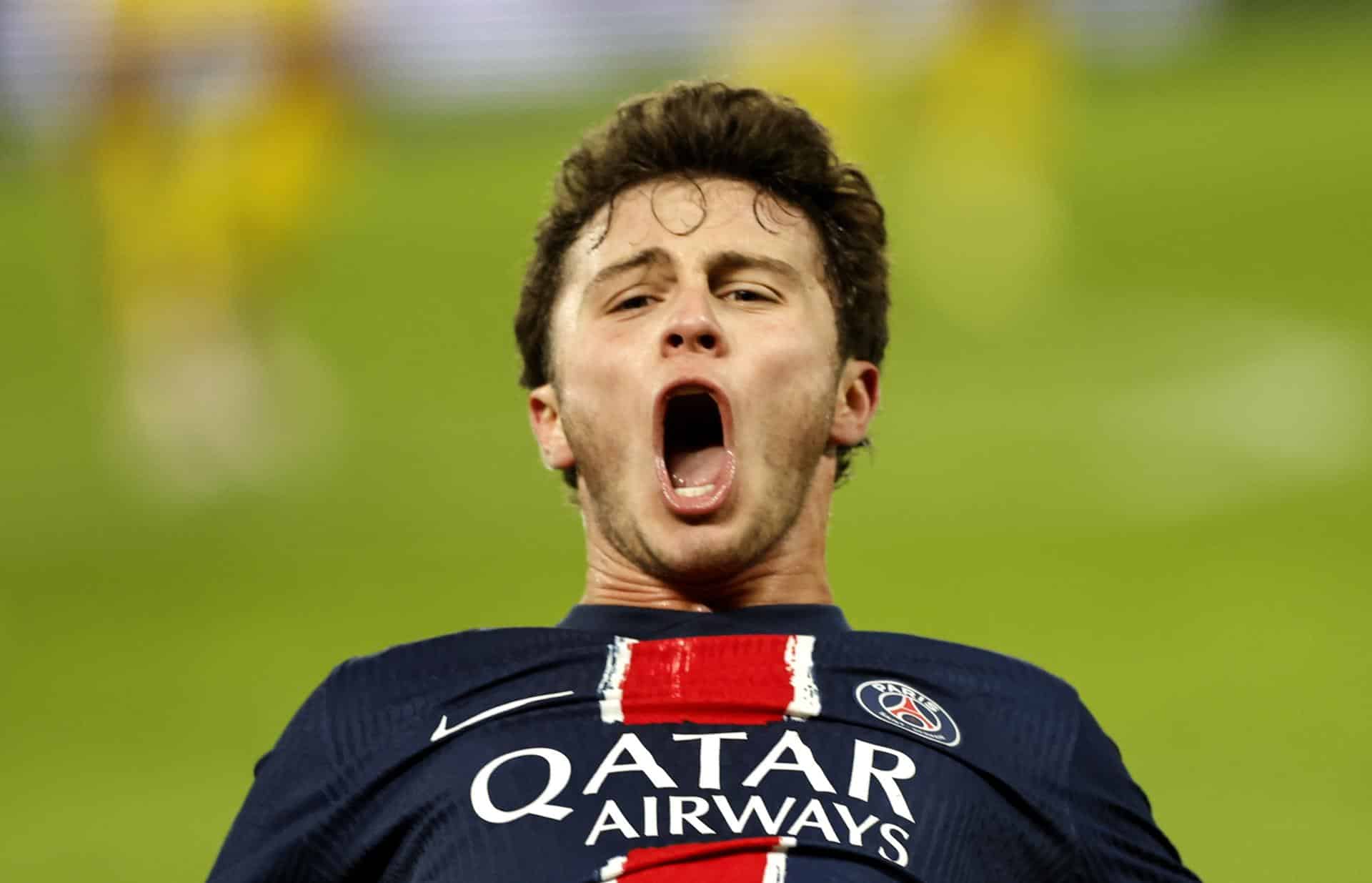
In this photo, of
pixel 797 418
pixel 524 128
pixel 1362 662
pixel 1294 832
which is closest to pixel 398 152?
pixel 524 128

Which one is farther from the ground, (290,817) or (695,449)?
(695,449)

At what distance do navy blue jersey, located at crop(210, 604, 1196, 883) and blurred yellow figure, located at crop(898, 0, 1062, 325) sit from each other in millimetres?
4502

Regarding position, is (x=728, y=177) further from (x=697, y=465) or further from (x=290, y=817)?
(x=290, y=817)

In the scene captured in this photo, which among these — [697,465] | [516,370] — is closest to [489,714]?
[697,465]

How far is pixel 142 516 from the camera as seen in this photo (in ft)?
17.8

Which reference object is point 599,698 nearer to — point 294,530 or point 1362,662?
point 1362,662

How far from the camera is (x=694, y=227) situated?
6.48 ft

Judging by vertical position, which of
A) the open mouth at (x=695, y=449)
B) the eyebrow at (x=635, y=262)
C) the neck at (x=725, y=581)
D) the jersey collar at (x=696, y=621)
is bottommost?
the jersey collar at (x=696, y=621)

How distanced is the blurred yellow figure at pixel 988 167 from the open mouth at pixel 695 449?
4.20m

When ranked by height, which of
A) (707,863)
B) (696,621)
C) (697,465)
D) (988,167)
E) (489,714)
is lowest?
(707,863)

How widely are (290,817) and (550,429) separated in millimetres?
523

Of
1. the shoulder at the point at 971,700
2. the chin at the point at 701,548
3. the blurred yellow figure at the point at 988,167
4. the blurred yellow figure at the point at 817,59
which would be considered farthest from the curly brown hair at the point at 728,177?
the blurred yellow figure at the point at 817,59

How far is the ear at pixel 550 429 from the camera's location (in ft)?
6.74

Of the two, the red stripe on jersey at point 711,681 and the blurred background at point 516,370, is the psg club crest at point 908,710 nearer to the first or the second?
the red stripe on jersey at point 711,681
